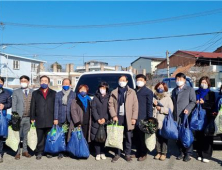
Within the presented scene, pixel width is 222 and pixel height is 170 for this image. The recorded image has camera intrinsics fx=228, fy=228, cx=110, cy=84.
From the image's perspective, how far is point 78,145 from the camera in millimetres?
4781

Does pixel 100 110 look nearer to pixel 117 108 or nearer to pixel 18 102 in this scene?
pixel 117 108

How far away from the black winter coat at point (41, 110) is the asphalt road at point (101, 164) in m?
0.79

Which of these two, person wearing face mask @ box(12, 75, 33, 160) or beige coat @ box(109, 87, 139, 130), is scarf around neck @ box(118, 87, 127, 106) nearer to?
beige coat @ box(109, 87, 139, 130)

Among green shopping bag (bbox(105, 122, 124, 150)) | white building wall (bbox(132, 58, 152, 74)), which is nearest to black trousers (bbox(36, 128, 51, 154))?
green shopping bag (bbox(105, 122, 124, 150))

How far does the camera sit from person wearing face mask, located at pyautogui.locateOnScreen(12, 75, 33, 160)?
5008mm

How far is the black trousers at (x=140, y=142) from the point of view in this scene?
4891 mm

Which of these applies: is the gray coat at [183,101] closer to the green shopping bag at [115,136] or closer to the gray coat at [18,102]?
the green shopping bag at [115,136]

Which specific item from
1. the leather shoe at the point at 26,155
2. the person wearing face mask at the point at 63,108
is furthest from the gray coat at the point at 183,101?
the leather shoe at the point at 26,155

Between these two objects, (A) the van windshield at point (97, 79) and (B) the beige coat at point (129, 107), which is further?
(A) the van windshield at point (97, 79)

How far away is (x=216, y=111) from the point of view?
461 centimetres

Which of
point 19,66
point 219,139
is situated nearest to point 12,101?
point 219,139

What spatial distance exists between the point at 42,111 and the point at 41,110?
0.03 meters

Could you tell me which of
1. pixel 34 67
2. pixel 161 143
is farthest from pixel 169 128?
pixel 34 67

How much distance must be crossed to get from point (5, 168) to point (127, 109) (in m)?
2.68
